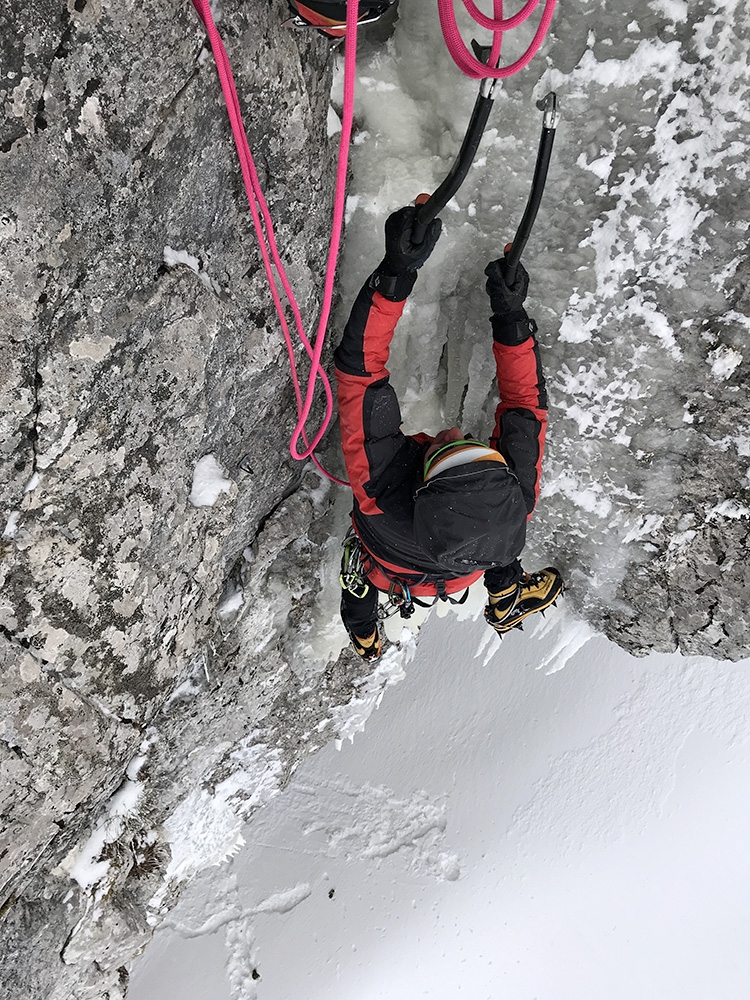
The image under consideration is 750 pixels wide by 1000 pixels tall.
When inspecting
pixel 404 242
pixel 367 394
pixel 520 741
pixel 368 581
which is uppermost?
pixel 404 242

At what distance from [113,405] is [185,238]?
494 millimetres

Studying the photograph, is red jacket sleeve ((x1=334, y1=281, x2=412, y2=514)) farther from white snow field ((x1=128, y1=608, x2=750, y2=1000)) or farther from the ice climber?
white snow field ((x1=128, y1=608, x2=750, y2=1000))

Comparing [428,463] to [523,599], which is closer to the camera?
[428,463]

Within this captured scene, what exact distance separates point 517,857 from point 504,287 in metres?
3.06

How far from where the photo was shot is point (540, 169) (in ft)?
5.68

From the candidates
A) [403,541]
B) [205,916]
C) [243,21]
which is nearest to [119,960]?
[205,916]

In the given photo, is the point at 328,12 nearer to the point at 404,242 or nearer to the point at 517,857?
the point at 404,242

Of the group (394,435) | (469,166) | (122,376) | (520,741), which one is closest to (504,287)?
(469,166)

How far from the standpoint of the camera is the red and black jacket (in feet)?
6.46

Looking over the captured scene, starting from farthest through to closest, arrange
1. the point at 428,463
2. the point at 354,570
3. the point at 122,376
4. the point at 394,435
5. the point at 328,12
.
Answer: the point at 354,570 < the point at 394,435 < the point at 428,463 < the point at 122,376 < the point at 328,12

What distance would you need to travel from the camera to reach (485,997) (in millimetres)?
3443

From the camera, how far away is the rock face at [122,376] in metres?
1.38

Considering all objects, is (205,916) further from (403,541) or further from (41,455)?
(41,455)

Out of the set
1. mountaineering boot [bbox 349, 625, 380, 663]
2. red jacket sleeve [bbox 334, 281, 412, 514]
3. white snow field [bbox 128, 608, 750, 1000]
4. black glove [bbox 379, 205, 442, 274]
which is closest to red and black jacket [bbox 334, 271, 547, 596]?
red jacket sleeve [bbox 334, 281, 412, 514]
